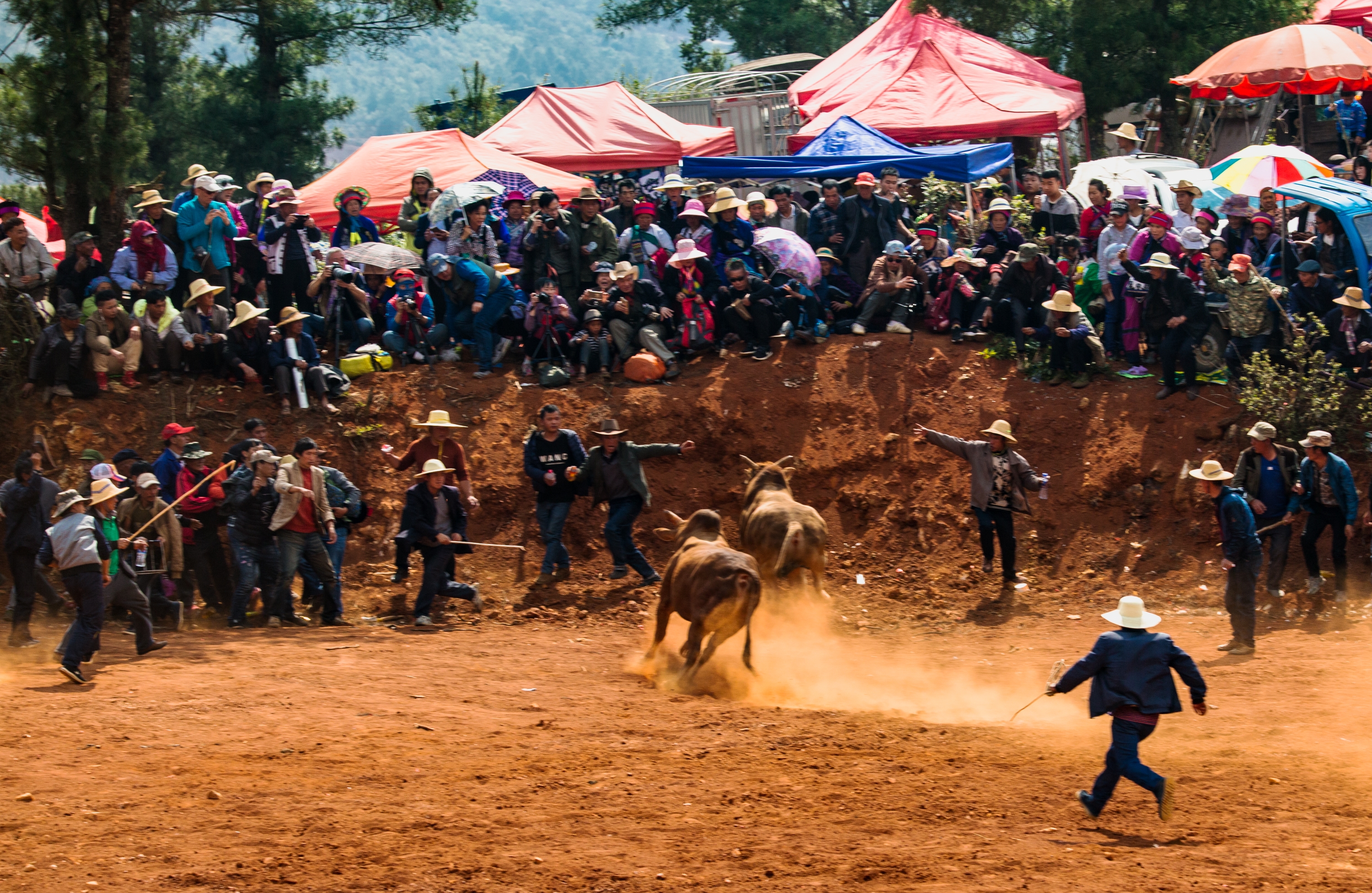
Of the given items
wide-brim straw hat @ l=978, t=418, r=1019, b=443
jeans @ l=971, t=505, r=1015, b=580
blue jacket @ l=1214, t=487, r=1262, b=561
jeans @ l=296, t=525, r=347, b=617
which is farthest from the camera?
jeans @ l=971, t=505, r=1015, b=580

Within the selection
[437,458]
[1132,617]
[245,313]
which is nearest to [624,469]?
[437,458]

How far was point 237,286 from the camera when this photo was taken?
56.5 feet

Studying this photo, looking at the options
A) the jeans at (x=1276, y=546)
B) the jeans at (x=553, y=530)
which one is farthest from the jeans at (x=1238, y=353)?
the jeans at (x=553, y=530)

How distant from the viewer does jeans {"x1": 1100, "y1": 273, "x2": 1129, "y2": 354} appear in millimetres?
16500

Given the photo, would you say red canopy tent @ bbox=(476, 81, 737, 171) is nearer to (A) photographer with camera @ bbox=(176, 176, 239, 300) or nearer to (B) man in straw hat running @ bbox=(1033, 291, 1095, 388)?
(A) photographer with camera @ bbox=(176, 176, 239, 300)

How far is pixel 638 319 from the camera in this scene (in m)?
17.7

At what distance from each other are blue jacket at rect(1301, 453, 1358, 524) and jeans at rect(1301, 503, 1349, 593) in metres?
0.07

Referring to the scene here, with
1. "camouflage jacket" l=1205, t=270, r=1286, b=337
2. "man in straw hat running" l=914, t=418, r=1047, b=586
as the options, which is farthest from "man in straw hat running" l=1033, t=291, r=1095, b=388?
"man in straw hat running" l=914, t=418, r=1047, b=586

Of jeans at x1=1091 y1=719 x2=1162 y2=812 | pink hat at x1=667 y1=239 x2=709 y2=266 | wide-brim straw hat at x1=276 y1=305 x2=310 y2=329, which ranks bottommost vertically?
jeans at x1=1091 y1=719 x2=1162 y2=812

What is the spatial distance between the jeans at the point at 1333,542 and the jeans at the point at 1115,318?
3643 mm

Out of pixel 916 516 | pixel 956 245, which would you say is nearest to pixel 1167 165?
pixel 956 245

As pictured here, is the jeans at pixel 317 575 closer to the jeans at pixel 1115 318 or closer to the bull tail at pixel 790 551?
the bull tail at pixel 790 551

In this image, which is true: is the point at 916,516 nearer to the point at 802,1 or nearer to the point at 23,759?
the point at 23,759

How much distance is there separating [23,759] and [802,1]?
39845 millimetres
